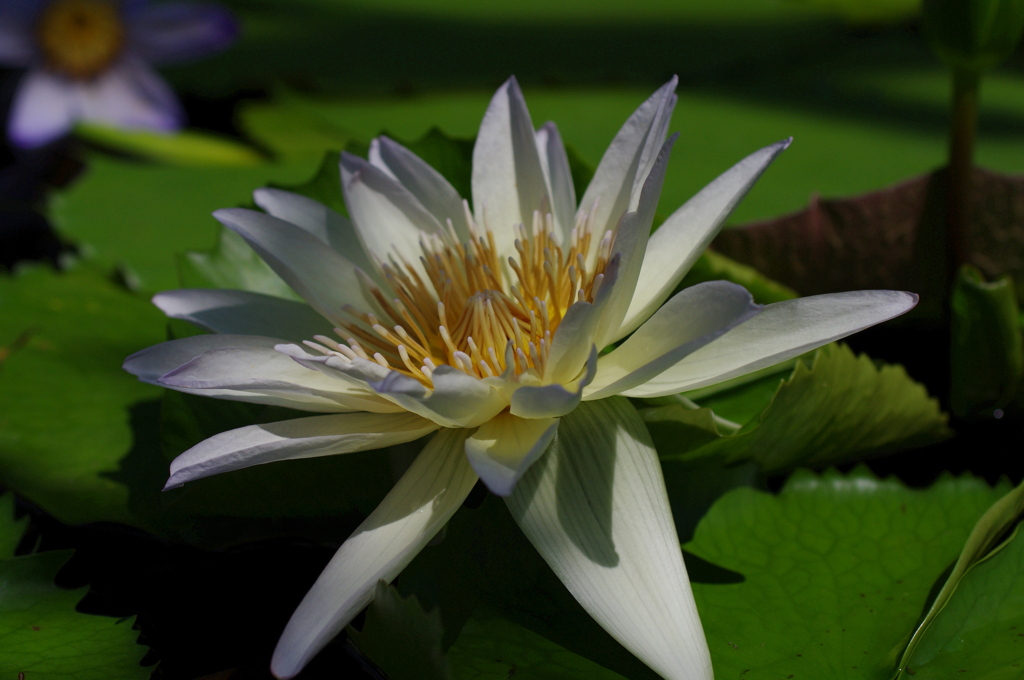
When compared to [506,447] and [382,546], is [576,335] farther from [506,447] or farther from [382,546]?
[382,546]

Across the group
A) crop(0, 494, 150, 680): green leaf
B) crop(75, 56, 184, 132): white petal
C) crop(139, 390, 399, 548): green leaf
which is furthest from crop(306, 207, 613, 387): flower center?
crop(75, 56, 184, 132): white petal

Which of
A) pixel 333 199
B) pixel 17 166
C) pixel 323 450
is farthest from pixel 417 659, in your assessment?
pixel 17 166

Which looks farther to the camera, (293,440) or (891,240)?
(891,240)

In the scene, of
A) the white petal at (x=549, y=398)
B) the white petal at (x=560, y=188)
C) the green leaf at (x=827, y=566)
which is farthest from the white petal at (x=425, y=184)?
the green leaf at (x=827, y=566)

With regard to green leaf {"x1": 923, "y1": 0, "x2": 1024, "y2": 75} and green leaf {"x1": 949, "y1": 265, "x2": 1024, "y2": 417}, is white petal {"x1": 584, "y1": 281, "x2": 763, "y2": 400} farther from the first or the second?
green leaf {"x1": 923, "y1": 0, "x2": 1024, "y2": 75}

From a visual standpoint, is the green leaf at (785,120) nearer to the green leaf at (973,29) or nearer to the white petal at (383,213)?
the green leaf at (973,29)

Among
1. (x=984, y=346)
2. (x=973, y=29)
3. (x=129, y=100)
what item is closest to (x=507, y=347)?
(x=984, y=346)
